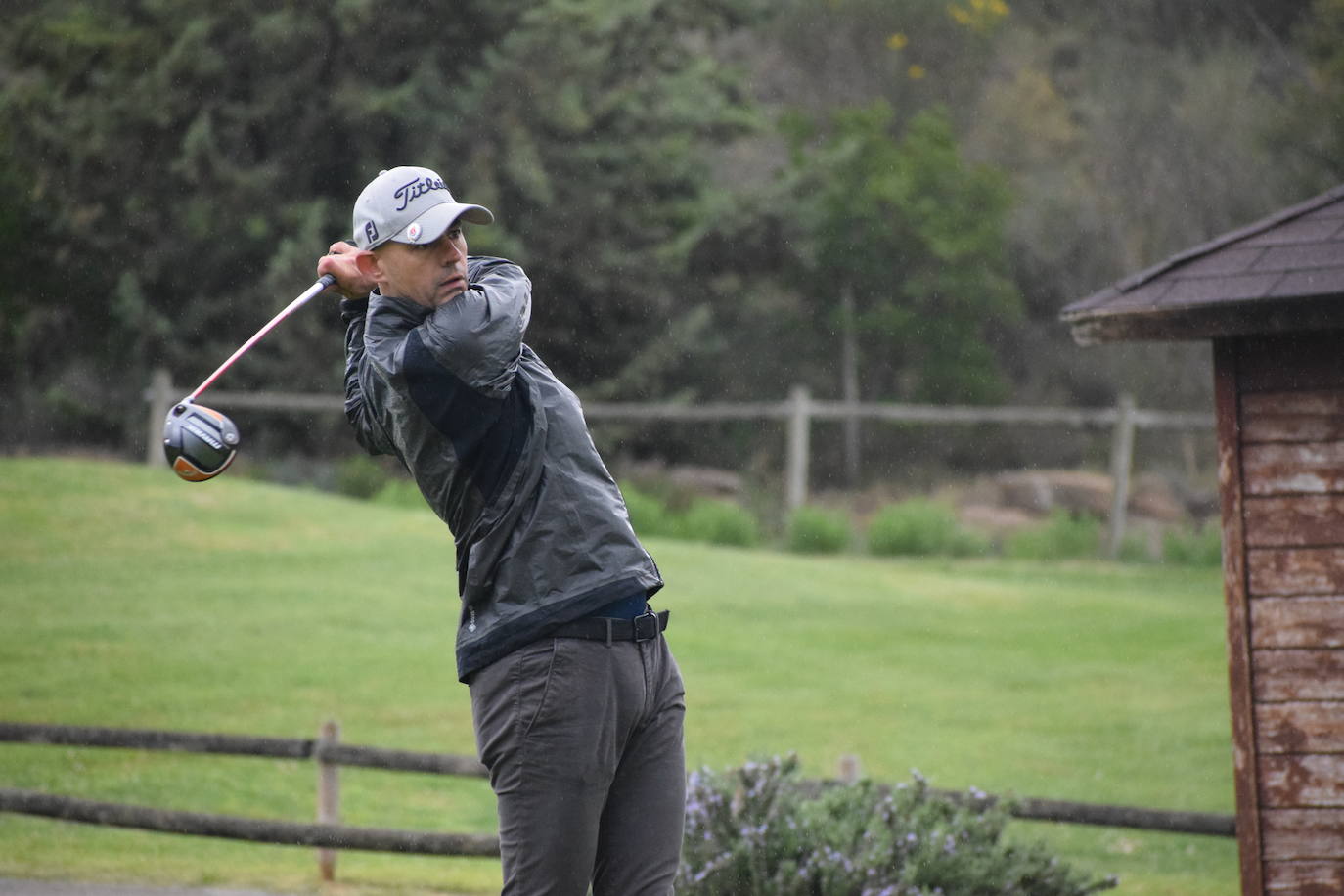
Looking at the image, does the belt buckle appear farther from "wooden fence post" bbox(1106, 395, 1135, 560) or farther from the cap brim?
"wooden fence post" bbox(1106, 395, 1135, 560)

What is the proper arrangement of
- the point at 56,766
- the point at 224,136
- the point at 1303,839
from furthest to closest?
the point at 224,136 → the point at 56,766 → the point at 1303,839

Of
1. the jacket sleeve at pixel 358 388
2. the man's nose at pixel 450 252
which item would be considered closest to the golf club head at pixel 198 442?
the jacket sleeve at pixel 358 388

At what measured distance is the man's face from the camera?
10.1 feet

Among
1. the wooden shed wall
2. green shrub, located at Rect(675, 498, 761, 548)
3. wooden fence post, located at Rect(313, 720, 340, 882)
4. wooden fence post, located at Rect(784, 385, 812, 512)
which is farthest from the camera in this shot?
wooden fence post, located at Rect(784, 385, 812, 512)

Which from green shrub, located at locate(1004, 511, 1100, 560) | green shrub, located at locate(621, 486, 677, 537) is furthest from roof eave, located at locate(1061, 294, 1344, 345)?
green shrub, located at locate(1004, 511, 1100, 560)

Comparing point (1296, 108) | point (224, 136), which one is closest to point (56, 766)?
point (224, 136)

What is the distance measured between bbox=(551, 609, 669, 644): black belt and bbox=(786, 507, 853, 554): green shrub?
14108mm

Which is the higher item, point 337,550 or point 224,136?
point 224,136

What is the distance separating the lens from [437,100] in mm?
22922

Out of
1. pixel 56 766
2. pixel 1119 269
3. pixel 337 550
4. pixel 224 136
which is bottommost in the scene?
pixel 56 766

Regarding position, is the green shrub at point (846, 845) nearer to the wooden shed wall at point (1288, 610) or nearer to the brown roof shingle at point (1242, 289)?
the wooden shed wall at point (1288, 610)

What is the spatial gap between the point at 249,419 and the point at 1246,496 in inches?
709

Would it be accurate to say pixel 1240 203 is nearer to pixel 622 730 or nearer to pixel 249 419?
pixel 249 419

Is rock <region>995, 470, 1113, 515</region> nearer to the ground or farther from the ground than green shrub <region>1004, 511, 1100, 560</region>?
farther from the ground
